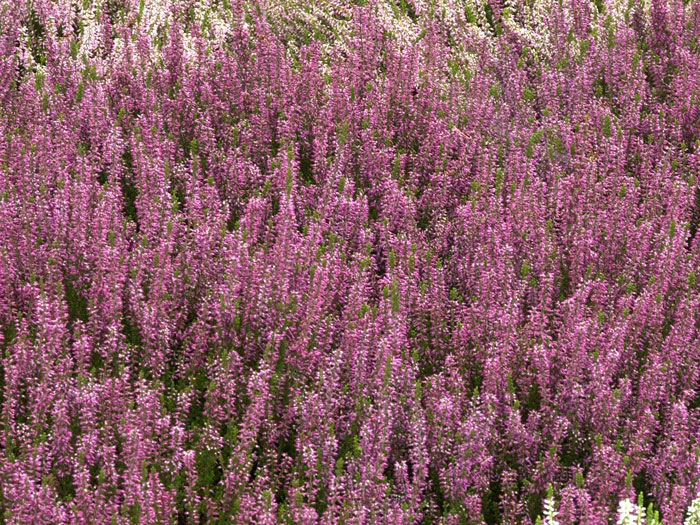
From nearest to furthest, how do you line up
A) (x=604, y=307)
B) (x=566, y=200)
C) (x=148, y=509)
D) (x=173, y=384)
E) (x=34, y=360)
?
(x=148, y=509) → (x=34, y=360) → (x=173, y=384) → (x=604, y=307) → (x=566, y=200)

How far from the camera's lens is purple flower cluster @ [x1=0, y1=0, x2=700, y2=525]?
3.20m

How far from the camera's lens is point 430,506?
323cm

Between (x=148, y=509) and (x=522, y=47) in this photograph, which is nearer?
(x=148, y=509)

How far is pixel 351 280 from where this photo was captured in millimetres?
4070

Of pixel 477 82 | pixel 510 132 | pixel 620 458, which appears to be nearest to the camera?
pixel 620 458

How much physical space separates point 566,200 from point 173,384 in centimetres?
189

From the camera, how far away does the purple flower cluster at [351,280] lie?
10.5 ft

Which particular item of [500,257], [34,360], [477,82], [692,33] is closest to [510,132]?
[477,82]

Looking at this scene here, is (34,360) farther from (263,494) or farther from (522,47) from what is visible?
(522,47)

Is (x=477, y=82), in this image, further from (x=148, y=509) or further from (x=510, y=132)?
(x=148, y=509)

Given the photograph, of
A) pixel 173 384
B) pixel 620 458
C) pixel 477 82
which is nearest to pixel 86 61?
pixel 477 82

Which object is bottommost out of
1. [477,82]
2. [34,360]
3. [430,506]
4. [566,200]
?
[430,506]

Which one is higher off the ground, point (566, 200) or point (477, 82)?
point (477, 82)

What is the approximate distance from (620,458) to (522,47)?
3564mm
